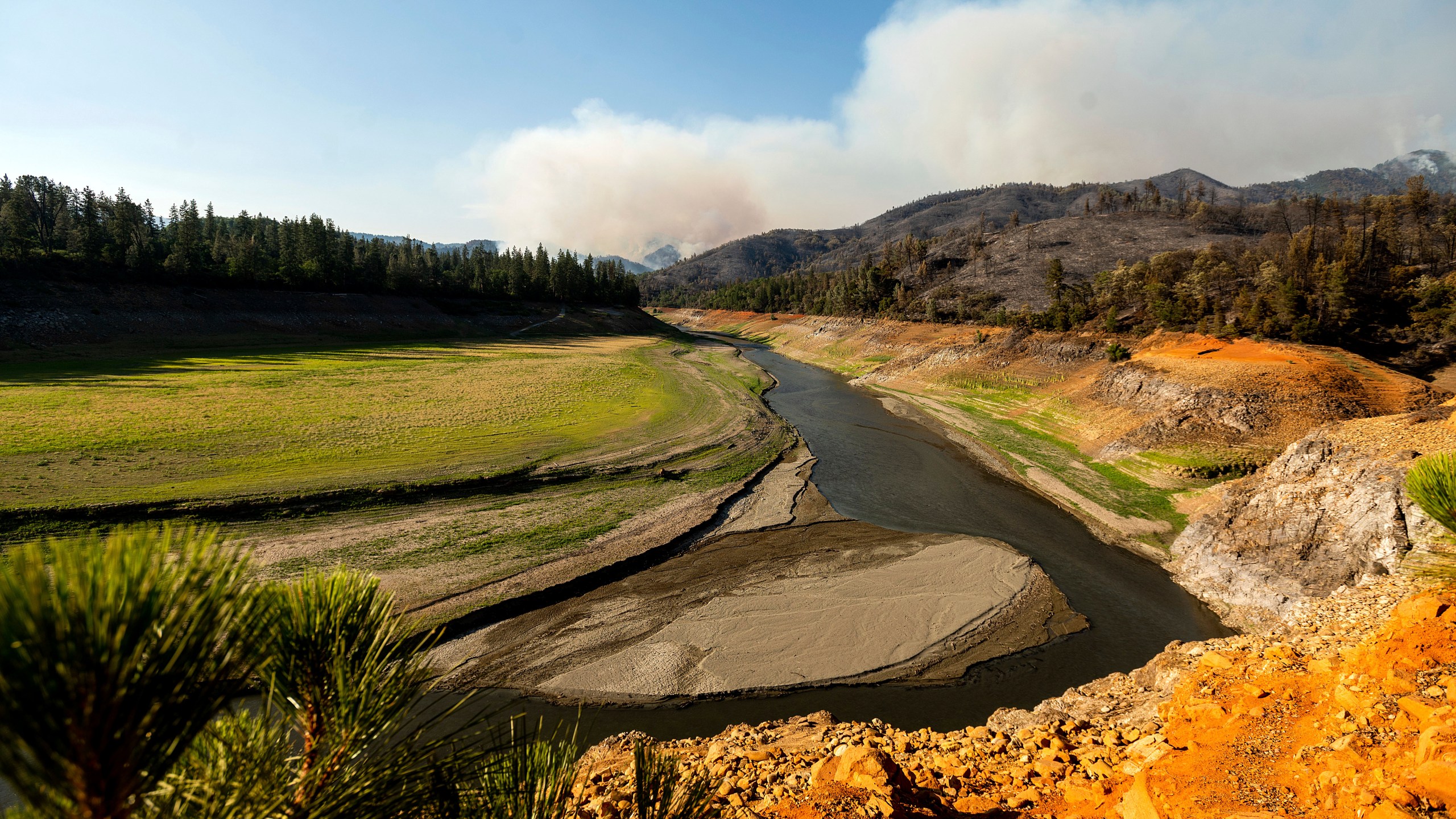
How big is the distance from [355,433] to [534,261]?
364ft

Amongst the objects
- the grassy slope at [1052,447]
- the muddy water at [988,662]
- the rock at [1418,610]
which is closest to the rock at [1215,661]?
the rock at [1418,610]

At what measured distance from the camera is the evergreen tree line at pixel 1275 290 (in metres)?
40.9

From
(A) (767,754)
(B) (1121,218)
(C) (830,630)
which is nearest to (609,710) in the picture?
(A) (767,754)

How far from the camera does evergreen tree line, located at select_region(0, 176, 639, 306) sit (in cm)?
6731

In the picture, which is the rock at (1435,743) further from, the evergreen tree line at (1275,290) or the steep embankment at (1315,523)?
the evergreen tree line at (1275,290)

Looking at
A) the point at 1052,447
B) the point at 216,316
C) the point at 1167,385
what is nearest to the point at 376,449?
the point at 1052,447

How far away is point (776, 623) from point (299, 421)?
29835 millimetres

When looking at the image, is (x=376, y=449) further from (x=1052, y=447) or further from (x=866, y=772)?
(x=1052, y=447)

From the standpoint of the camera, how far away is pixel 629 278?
15338 cm

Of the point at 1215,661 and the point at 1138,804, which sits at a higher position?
the point at 1138,804

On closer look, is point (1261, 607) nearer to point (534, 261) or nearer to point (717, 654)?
point (717, 654)

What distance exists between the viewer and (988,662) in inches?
620

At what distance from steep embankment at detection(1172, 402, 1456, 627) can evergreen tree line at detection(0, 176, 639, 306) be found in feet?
331

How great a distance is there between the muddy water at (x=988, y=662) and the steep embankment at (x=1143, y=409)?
2.35 metres
